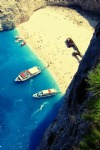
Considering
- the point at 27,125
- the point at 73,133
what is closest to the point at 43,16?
the point at 27,125

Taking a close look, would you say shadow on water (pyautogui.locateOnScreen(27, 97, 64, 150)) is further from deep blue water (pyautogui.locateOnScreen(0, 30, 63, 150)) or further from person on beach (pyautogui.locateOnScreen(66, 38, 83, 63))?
person on beach (pyautogui.locateOnScreen(66, 38, 83, 63))

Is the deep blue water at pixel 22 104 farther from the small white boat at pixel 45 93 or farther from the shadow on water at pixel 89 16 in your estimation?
the shadow on water at pixel 89 16

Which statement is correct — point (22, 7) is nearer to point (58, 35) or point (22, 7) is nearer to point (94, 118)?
point (58, 35)

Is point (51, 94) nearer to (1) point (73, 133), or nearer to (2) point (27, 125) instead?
(2) point (27, 125)

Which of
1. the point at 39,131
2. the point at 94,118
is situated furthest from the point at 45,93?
the point at 94,118

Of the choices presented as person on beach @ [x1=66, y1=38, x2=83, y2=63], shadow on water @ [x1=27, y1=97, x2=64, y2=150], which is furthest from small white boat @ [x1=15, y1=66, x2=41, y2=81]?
shadow on water @ [x1=27, y1=97, x2=64, y2=150]
